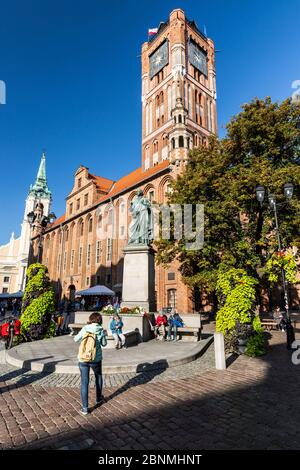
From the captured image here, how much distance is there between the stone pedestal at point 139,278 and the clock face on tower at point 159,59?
3996cm

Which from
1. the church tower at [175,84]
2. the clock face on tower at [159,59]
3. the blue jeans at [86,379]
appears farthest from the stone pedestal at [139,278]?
the clock face on tower at [159,59]

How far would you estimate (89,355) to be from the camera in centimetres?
427

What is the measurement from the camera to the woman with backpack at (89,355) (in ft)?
13.6

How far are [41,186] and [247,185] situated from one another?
319 ft

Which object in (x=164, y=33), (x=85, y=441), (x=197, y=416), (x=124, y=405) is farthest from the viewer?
(x=164, y=33)

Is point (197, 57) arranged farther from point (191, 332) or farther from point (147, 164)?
point (191, 332)

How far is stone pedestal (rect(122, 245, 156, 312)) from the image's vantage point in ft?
36.7

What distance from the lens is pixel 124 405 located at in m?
4.50

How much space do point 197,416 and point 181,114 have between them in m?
29.8

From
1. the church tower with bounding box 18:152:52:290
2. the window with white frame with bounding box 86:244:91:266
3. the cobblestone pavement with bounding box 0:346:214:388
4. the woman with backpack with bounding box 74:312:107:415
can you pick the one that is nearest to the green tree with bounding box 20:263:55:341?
the cobblestone pavement with bounding box 0:346:214:388

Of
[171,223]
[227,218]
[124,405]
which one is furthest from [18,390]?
[171,223]

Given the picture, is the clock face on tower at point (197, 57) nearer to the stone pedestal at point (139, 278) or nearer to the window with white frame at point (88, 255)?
the window with white frame at point (88, 255)

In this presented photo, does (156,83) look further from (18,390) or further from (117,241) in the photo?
(18,390)

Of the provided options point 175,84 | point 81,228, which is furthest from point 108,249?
point 175,84
